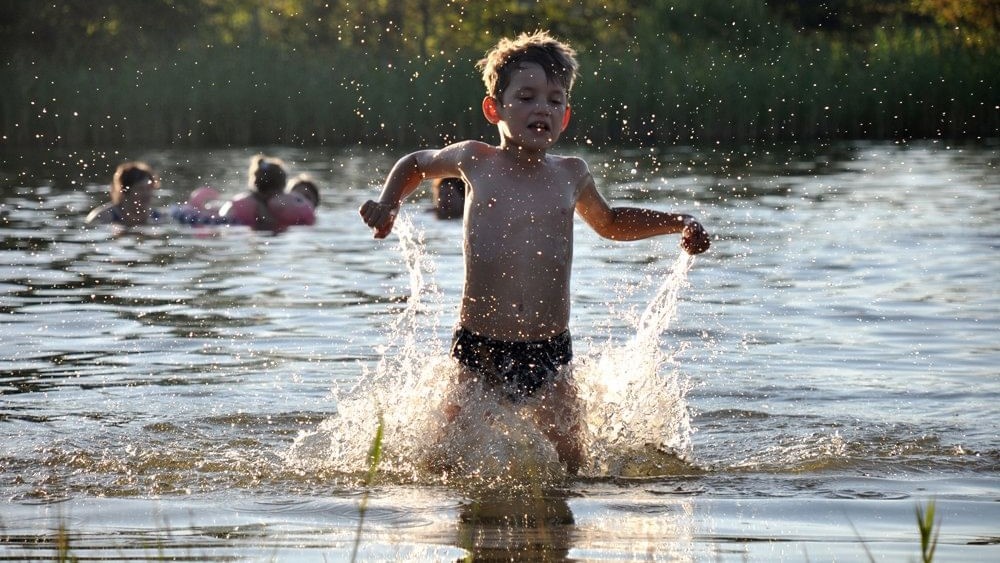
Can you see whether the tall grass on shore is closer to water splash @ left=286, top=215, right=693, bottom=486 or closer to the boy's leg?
water splash @ left=286, top=215, right=693, bottom=486

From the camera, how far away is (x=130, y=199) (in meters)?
15.4

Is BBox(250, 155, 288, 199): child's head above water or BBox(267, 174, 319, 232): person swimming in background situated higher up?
BBox(250, 155, 288, 199): child's head above water

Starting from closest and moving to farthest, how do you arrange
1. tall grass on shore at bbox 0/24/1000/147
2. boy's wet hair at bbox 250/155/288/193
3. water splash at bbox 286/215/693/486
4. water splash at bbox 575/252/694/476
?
1. water splash at bbox 286/215/693/486
2. water splash at bbox 575/252/694/476
3. boy's wet hair at bbox 250/155/288/193
4. tall grass on shore at bbox 0/24/1000/147

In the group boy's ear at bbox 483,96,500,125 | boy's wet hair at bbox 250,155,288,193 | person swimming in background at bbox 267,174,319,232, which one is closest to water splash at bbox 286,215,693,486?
boy's ear at bbox 483,96,500,125

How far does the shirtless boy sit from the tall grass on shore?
62.0 feet

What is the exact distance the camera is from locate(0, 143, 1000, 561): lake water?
4641mm

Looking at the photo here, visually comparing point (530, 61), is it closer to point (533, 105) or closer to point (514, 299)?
point (533, 105)

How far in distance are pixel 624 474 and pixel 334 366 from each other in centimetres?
283

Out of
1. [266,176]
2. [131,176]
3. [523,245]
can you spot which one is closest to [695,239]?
[523,245]

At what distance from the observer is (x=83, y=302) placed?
10.4 m

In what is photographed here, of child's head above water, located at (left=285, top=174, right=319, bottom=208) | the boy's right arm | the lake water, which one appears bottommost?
the lake water

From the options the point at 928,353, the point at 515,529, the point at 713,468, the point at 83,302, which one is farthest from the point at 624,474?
the point at 83,302

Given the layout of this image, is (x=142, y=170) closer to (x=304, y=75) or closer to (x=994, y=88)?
(x=304, y=75)

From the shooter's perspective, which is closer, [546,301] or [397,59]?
[546,301]
